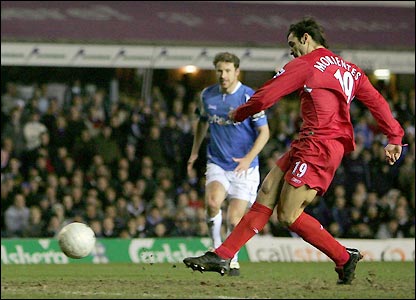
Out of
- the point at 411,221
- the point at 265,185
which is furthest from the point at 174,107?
the point at 265,185

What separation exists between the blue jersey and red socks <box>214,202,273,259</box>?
3215 mm

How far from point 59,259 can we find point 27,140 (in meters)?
3.44

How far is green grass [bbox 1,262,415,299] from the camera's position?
37.9 feet

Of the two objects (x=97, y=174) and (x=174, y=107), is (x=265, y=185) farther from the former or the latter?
(x=174, y=107)

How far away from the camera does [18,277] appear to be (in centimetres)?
1423

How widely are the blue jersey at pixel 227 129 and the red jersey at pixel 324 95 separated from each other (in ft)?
10.5

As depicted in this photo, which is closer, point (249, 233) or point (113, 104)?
point (249, 233)

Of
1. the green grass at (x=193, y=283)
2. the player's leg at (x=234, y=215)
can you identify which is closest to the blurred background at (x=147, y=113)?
the green grass at (x=193, y=283)

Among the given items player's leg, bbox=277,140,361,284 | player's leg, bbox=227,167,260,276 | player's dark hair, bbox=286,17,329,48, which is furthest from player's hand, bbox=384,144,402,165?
player's leg, bbox=227,167,260,276

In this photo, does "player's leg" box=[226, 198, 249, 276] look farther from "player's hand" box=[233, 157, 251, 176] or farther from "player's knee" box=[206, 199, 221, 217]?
"player's hand" box=[233, 157, 251, 176]

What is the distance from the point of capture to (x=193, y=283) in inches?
505

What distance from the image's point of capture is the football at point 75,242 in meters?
11.5

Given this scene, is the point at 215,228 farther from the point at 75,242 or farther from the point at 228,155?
the point at 75,242

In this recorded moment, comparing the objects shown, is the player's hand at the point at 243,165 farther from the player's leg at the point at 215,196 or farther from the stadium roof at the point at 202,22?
the stadium roof at the point at 202,22
